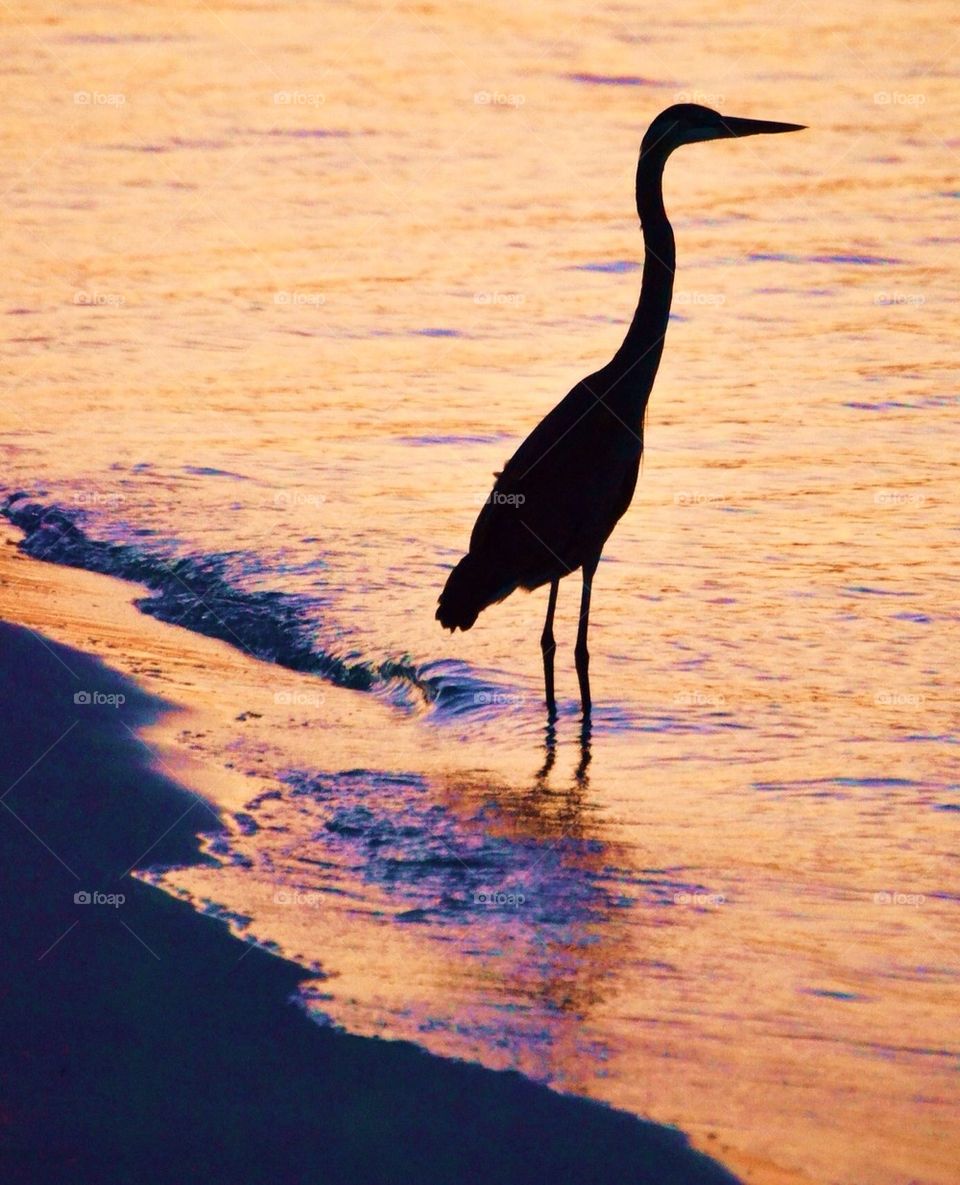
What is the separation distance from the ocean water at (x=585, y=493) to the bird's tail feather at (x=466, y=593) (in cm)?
33

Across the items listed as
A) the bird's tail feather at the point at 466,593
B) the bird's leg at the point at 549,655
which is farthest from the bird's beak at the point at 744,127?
the bird's tail feather at the point at 466,593

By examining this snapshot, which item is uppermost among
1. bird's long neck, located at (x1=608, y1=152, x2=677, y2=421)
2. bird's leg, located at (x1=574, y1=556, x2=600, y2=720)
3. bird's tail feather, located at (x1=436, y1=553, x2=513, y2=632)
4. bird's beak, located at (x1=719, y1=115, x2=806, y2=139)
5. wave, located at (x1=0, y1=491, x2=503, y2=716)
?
bird's beak, located at (x1=719, y1=115, x2=806, y2=139)

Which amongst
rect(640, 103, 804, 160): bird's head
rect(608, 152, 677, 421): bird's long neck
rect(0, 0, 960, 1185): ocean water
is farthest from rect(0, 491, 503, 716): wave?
rect(640, 103, 804, 160): bird's head

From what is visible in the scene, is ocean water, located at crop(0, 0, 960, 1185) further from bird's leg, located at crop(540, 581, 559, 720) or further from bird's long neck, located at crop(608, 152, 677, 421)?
bird's long neck, located at crop(608, 152, 677, 421)

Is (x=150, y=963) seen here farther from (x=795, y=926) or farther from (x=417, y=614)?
(x=417, y=614)

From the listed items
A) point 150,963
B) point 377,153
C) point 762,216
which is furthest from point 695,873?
→ point 377,153

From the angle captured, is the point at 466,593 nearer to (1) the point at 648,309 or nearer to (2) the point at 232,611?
(2) the point at 232,611

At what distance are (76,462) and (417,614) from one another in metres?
2.77

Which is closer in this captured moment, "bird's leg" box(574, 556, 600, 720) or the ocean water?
the ocean water

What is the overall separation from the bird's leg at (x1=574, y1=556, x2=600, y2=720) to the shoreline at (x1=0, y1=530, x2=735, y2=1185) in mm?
2125

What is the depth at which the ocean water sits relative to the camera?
4734mm

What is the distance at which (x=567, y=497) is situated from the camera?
745cm

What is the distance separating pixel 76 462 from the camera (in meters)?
10.0

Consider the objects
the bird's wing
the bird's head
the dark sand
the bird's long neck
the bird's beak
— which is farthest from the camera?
the bird's beak
